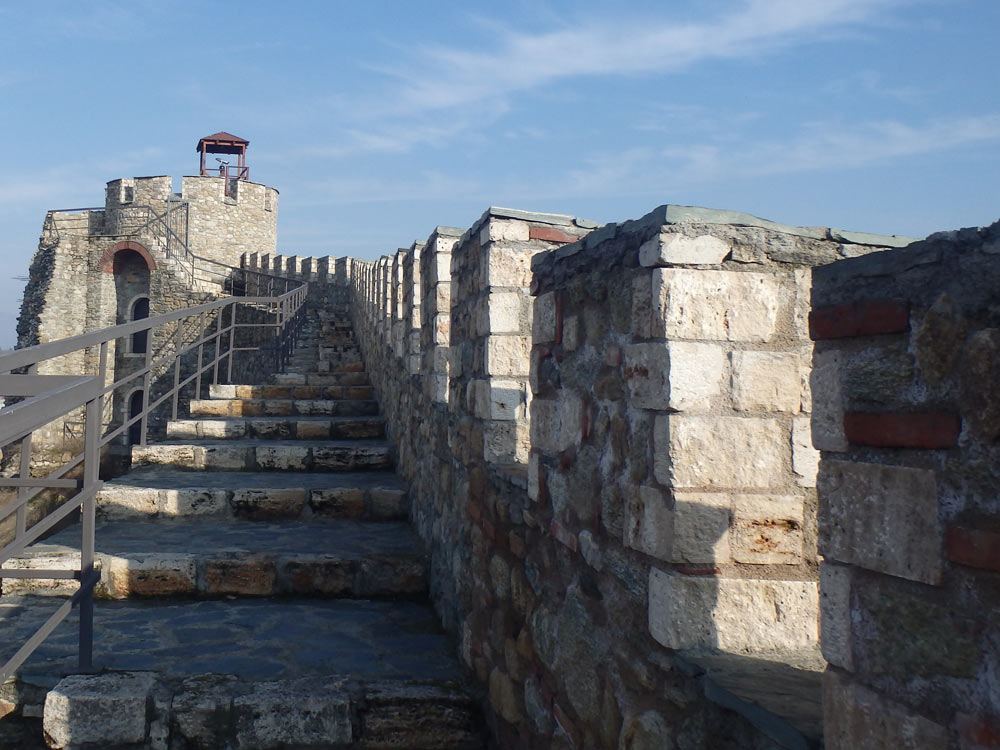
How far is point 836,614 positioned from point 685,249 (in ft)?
2.70

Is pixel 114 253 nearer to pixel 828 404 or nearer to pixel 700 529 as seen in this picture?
pixel 700 529

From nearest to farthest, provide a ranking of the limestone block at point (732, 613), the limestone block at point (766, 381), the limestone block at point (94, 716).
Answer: the limestone block at point (732, 613) < the limestone block at point (766, 381) < the limestone block at point (94, 716)

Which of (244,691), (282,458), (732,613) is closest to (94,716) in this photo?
(244,691)

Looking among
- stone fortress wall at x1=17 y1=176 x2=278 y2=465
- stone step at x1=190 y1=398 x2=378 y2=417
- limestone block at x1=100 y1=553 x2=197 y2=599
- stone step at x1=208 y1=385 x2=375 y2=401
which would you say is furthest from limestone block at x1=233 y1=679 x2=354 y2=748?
stone fortress wall at x1=17 y1=176 x2=278 y2=465

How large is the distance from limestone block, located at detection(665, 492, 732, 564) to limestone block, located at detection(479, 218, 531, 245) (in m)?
1.61

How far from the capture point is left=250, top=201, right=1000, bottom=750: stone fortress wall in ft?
3.00

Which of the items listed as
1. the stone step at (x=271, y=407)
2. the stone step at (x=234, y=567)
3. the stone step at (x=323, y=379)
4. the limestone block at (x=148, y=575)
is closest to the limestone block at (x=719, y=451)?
the stone step at (x=234, y=567)

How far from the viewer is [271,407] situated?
725 cm

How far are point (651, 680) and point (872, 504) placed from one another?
76 cm

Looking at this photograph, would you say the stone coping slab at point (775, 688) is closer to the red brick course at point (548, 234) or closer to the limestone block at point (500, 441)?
the limestone block at point (500, 441)

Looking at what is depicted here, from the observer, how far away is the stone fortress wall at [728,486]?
91cm

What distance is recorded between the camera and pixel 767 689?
4.29 ft

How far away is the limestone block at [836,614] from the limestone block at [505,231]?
2.07 m

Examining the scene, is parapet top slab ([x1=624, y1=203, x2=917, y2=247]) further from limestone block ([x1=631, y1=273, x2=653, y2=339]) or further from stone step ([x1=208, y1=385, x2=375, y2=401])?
stone step ([x1=208, y1=385, x2=375, y2=401])
